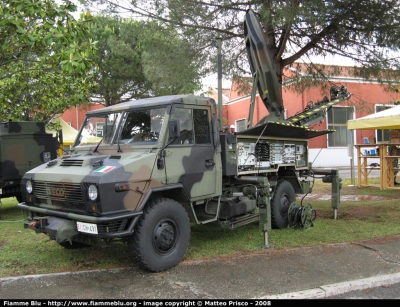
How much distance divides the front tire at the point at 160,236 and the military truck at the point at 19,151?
5.37 meters

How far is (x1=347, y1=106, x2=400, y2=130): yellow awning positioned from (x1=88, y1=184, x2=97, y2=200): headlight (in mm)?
9624

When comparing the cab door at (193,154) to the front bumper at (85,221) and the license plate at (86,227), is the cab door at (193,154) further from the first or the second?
the license plate at (86,227)

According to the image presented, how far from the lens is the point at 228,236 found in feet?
22.2

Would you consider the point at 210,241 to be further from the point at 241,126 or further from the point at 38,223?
the point at 241,126

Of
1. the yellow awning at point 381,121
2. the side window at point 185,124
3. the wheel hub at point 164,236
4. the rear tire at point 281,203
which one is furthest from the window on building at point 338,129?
the wheel hub at point 164,236

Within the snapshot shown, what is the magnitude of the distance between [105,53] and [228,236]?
1418 cm

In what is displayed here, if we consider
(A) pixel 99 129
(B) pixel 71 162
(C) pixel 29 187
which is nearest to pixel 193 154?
(A) pixel 99 129

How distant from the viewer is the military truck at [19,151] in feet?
29.8

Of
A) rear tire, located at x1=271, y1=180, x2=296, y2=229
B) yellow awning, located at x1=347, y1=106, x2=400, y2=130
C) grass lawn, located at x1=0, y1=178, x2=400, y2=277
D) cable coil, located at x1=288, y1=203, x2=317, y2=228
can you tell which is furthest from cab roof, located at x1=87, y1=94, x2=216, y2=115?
yellow awning, located at x1=347, y1=106, x2=400, y2=130

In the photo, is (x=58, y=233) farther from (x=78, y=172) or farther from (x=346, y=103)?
(x=346, y=103)

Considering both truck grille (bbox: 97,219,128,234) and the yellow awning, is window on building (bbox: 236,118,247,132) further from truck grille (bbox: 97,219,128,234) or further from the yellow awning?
the yellow awning

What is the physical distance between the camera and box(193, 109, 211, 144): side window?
5.63 metres

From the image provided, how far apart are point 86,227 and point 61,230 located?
0.33 metres

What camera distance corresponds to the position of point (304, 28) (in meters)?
8.62
